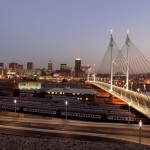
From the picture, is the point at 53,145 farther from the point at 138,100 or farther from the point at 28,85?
the point at 28,85

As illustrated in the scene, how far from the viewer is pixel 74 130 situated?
95.5ft

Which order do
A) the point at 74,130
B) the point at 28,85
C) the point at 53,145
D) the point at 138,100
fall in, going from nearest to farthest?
the point at 53,145, the point at 74,130, the point at 138,100, the point at 28,85

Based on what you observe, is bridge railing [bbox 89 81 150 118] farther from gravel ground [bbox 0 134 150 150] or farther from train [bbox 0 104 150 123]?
gravel ground [bbox 0 134 150 150]

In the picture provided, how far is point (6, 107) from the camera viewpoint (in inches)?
1991

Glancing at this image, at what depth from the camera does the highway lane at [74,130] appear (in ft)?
87.2

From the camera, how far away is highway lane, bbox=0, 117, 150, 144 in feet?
87.2

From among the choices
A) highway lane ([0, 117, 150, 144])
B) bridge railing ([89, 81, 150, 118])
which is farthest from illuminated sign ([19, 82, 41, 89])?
highway lane ([0, 117, 150, 144])

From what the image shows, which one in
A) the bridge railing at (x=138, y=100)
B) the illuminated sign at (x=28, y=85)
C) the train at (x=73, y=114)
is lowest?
the train at (x=73, y=114)

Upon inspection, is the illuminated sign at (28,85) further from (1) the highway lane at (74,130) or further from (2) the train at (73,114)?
(1) the highway lane at (74,130)

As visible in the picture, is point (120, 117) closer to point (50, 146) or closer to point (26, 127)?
point (26, 127)

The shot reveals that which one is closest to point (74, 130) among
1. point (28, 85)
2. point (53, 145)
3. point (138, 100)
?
point (53, 145)

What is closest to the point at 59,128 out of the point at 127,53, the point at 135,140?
the point at 135,140

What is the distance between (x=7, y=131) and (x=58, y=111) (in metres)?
17.4

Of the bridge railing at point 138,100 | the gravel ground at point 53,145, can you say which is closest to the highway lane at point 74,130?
the bridge railing at point 138,100
